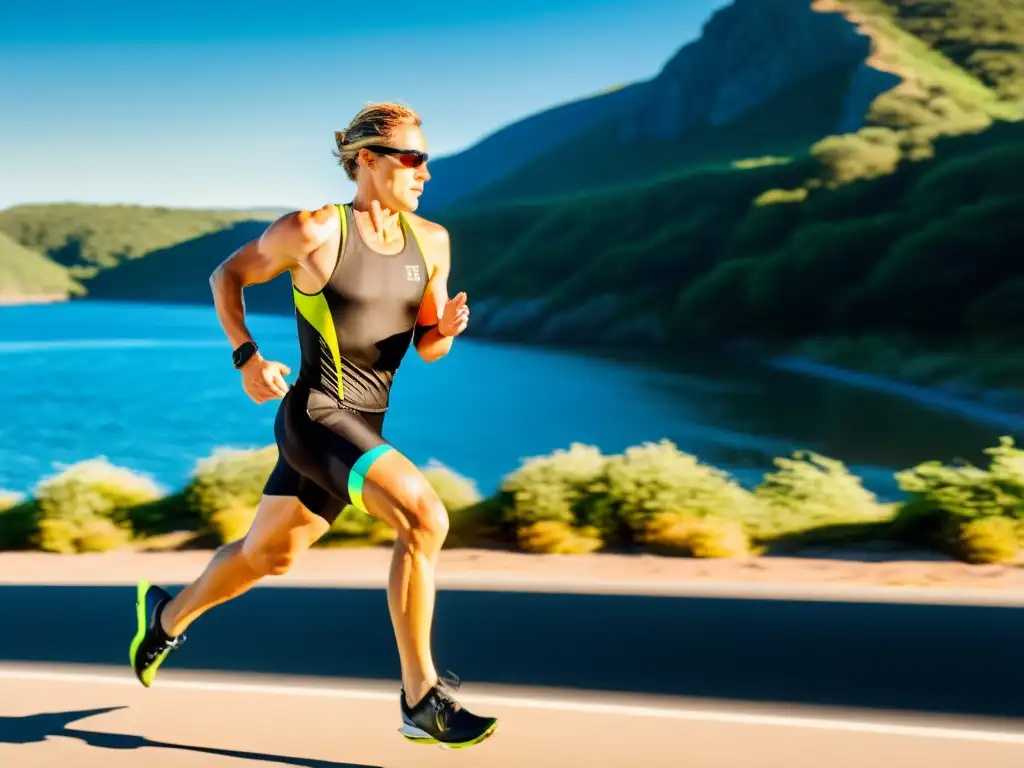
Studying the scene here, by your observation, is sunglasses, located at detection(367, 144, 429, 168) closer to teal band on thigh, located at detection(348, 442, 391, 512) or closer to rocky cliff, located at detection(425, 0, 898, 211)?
teal band on thigh, located at detection(348, 442, 391, 512)

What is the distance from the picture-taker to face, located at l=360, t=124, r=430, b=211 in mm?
4105

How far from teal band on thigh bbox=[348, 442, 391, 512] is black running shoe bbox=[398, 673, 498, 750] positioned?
2.03 feet

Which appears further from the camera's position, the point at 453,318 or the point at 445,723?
the point at 453,318

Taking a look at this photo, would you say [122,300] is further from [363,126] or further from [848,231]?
[363,126]

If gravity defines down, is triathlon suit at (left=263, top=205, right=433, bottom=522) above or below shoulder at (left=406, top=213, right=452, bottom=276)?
below

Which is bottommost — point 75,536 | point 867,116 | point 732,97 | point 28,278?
point 75,536

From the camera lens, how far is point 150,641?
14.9 ft

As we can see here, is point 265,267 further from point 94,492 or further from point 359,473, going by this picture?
point 94,492

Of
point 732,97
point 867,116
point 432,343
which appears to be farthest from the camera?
point 732,97

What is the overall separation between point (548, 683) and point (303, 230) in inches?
Answer: 79.4

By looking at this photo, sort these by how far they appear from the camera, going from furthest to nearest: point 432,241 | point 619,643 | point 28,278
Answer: point 28,278 < point 619,643 < point 432,241

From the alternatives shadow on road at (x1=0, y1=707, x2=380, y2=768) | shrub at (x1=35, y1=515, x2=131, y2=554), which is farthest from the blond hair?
shrub at (x1=35, y1=515, x2=131, y2=554)

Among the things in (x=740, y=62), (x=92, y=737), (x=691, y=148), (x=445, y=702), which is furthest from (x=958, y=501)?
(x=740, y=62)

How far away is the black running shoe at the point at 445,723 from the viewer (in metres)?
3.85
